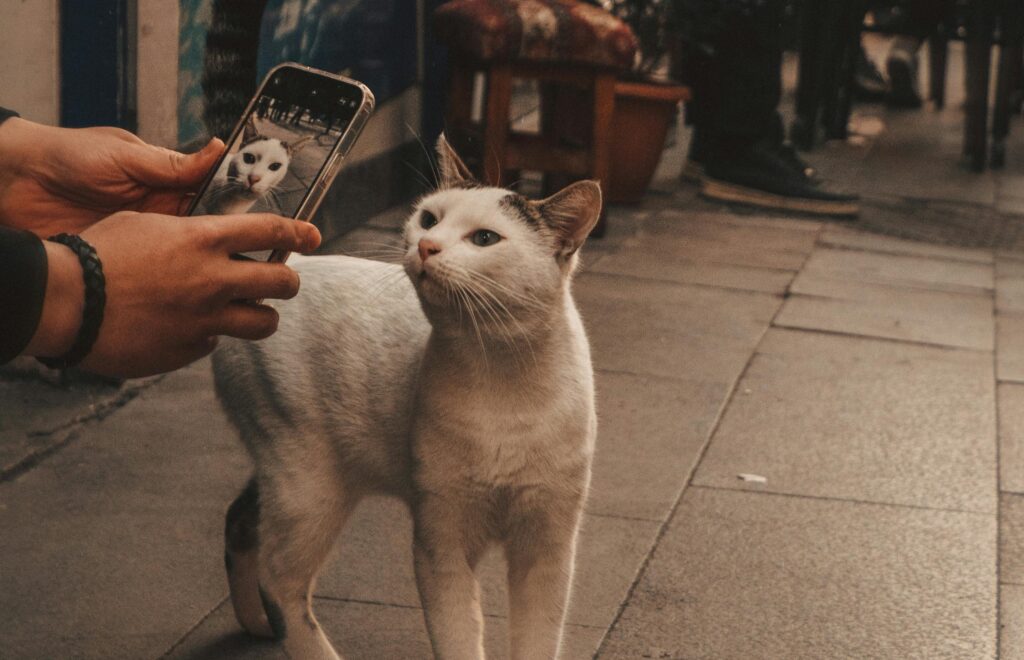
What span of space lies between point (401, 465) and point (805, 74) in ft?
21.6

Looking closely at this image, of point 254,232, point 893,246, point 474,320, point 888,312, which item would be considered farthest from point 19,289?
point 893,246

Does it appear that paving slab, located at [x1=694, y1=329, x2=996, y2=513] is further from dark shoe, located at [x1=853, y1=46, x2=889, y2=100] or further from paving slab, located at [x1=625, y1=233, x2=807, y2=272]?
dark shoe, located at [x1=853, y1=46, x2=889, y2=100]

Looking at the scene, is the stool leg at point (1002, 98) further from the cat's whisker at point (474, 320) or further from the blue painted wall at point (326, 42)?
the cat's whisker at point (474, 320)

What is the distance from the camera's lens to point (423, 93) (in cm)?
682

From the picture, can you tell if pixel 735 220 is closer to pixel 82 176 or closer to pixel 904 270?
pixel 904 270

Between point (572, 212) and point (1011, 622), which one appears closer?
point (572, 212)

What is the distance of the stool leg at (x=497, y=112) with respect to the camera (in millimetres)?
5977

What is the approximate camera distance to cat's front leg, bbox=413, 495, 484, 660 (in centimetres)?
238

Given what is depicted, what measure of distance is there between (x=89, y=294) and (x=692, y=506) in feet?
6.90

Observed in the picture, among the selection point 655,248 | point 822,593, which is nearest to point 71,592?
point 822,593

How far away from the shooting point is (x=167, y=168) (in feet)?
7.66

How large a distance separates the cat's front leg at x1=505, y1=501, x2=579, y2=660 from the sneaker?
16.8 ft

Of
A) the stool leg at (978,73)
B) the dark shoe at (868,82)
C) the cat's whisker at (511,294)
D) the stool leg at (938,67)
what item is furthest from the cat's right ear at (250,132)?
the dark shoe at (868,82)

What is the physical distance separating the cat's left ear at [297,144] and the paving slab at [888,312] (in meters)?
3.43
